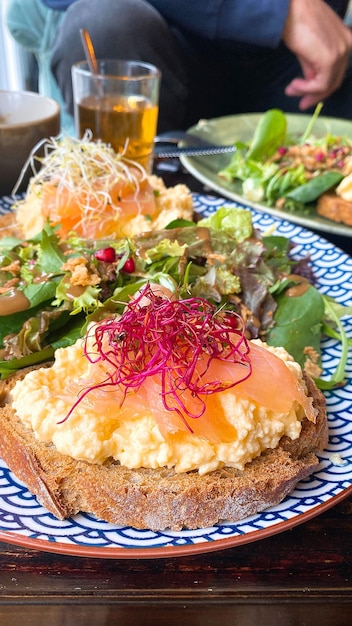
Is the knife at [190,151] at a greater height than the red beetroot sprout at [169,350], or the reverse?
the red beetroot sprout at [169,350]

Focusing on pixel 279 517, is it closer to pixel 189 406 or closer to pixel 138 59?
pixel 189 406

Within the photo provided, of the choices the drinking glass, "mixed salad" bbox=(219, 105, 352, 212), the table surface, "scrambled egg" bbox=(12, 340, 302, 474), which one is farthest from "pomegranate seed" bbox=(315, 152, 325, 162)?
the table surface

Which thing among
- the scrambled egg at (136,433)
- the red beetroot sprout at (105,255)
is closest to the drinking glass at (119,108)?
the red beetroot sprout at (105,255)

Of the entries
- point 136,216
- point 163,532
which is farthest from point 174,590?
point 136,216

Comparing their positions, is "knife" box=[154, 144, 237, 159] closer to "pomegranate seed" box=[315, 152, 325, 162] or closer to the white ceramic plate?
the white ceramic plate

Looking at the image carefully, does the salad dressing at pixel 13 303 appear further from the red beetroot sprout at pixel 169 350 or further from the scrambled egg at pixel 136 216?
the scrambled egg at pixel 136 216

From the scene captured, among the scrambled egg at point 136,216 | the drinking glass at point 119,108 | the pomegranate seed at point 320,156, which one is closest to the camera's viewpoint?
the scrambled egg at point 136,216
